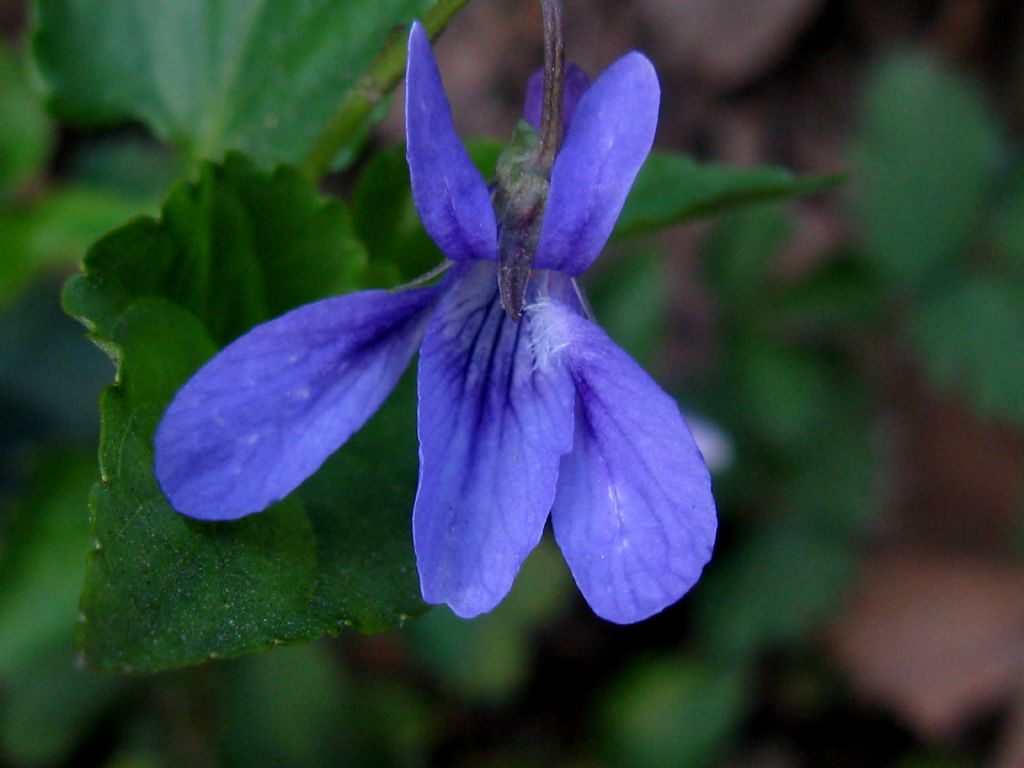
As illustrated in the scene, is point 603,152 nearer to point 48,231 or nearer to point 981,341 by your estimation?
point 48,231

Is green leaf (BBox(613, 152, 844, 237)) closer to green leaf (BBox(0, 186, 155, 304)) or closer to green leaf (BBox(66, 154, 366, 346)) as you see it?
green leaf (BBox(66, 154, 366, 346))

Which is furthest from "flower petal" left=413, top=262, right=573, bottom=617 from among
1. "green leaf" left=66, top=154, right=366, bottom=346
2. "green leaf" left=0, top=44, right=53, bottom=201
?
"green leaf" left=0, top=44, right=53, bottom=201

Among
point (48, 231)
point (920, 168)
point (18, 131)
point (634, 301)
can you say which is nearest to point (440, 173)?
point (48, 231)

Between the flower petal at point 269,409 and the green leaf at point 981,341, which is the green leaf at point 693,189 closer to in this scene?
the flower petal at point 269,409

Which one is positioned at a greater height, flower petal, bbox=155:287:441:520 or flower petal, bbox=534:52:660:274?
flower petal, bbox=534:52:660:274

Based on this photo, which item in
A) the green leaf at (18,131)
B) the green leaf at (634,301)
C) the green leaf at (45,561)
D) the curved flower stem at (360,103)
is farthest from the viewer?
the green leaf at (634,301)

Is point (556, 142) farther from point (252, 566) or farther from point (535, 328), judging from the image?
point (252, 566)

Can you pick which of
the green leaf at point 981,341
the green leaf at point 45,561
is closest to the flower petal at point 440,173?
the green leaf at point 45,561
